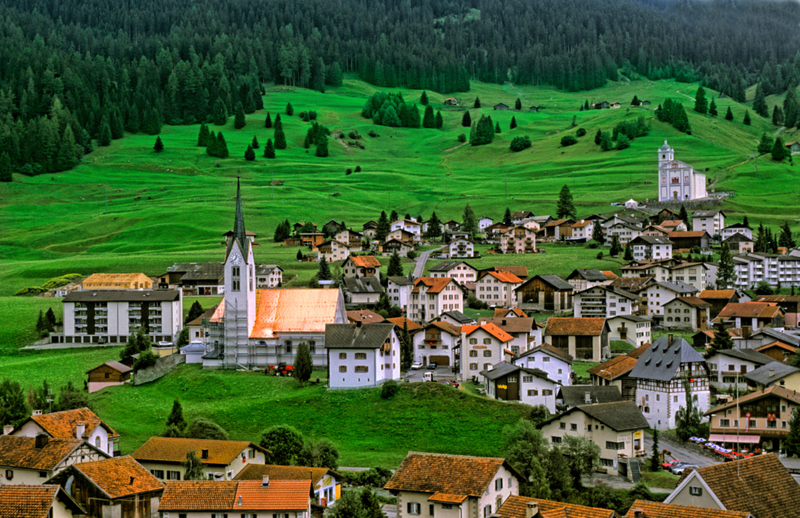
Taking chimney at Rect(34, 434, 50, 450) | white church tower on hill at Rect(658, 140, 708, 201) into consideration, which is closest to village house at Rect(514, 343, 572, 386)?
chimney at Rect(34, 434, 50, 450)

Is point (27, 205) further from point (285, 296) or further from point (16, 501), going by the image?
point (16, 501)

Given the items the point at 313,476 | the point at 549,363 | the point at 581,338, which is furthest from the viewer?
the point at 581,338

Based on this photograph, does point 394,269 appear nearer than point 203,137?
Yes

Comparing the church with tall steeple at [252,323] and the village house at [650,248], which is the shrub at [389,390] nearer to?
the church with tall steeple at [252,323]

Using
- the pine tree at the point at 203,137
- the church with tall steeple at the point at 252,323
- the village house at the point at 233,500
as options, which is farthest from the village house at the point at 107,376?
the pine tree at the point at 203,137

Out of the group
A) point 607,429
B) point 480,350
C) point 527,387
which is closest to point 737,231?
point 480,350

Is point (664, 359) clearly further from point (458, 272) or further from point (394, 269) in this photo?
point (394, 269)

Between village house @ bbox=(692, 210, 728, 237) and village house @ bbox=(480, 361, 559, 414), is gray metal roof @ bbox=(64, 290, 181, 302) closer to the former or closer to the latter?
village house @ bbox=(480, 361, 559, 414)
